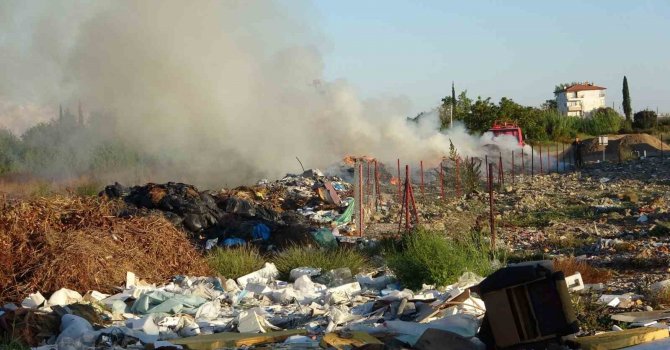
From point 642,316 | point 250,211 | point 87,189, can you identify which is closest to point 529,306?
point 642,316

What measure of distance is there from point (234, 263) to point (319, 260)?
47.3 inches

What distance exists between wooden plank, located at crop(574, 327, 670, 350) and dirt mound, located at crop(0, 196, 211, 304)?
5.59 m

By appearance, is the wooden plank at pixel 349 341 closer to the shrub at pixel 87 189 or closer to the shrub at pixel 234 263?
the shrub at pixel 234 263

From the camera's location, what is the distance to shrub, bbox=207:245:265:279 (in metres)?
11.6

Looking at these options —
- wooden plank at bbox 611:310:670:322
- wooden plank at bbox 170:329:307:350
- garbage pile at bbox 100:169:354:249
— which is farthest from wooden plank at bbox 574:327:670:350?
garbage pile at bbox 100:169:354:249

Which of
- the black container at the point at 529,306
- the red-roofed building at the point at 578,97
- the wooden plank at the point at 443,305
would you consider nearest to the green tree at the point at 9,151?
the wooden plank at the point at 443,305

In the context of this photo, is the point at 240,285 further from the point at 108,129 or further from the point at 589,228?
the point at 108,129

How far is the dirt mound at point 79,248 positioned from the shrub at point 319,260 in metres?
1.02

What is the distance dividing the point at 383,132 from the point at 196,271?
80.0 feet

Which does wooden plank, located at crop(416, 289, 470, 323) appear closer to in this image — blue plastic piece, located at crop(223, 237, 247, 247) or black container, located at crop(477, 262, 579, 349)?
black container, located at crop(477, 262, 579, 349)

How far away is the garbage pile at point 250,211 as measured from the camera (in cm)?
1484

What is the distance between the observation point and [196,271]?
1116cm

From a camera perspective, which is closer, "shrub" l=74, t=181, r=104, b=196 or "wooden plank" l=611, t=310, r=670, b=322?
"wooden plank" l=611, t=310, r=670, b=322

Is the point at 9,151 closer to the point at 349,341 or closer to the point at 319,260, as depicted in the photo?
the point at 319,260
